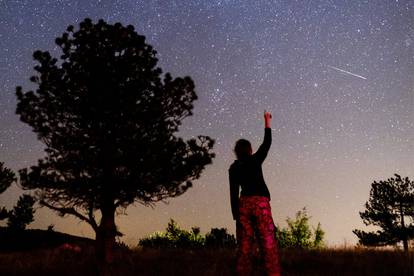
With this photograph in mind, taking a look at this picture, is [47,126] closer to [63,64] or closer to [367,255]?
[63,64]

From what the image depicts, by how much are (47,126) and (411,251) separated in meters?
10.8

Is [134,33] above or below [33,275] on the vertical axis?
above

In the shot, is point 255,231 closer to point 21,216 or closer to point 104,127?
point 104,127

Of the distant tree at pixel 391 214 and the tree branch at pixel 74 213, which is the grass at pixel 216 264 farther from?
the distant tree at pixel 391 214

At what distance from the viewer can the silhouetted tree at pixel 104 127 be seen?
1233 cm

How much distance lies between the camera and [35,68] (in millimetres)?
12523

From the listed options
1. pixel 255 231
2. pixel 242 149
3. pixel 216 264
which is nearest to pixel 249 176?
pixel 242 149

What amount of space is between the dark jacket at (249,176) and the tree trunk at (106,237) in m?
6.35

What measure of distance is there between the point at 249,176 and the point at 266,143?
1.97 ft

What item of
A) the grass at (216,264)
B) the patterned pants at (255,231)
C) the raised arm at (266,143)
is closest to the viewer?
the patterned pants at (255,231)

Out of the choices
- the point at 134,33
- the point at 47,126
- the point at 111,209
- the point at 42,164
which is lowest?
the point at 111,209

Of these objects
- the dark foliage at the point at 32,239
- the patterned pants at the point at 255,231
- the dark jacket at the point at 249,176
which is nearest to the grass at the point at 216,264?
the patterned pants at the point at 255,231

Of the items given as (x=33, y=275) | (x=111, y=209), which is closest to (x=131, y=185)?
(x=111, y=209)

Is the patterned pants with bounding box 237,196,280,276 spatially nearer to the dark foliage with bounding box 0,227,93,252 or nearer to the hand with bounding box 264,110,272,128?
the hand with bounding box 264,110,272,128
